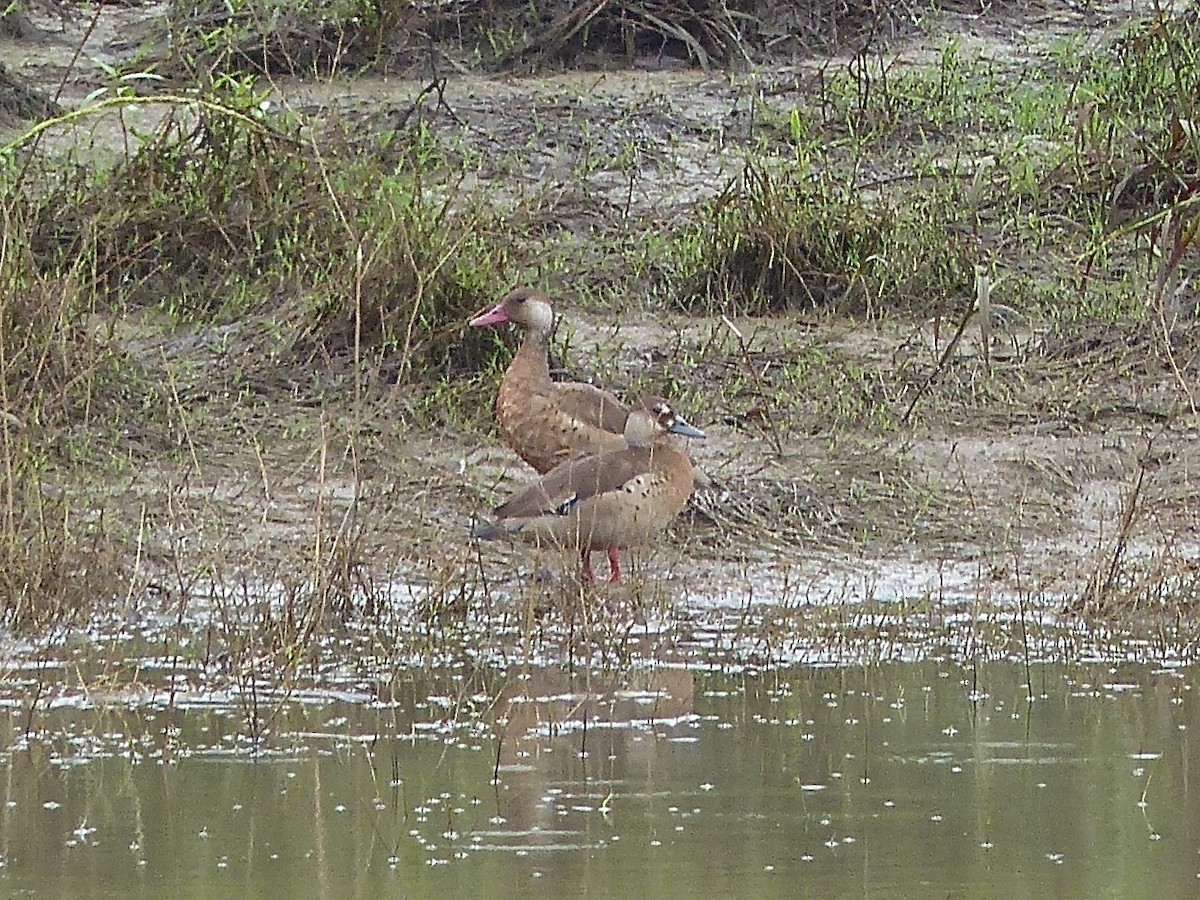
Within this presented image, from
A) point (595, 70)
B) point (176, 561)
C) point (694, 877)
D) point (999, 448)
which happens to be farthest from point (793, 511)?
point (595, 70)

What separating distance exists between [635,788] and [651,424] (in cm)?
261

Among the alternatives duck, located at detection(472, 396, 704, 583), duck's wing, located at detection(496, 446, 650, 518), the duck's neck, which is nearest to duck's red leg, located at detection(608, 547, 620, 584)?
duck, located at detection(472, 396, 704, 583)

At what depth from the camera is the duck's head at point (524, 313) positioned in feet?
26.6

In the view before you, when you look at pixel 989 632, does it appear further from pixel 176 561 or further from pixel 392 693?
pixel 176 561

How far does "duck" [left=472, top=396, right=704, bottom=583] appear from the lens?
7184 millimetres

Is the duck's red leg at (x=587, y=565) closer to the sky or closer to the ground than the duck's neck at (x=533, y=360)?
closer to the ground

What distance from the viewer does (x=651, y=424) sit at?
24.7 ft

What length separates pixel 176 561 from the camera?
21.2 feet

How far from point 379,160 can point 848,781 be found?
17.4 feet

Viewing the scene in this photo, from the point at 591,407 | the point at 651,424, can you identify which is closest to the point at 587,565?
the point at 651,424

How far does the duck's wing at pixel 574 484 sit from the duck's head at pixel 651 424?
0.18 meters

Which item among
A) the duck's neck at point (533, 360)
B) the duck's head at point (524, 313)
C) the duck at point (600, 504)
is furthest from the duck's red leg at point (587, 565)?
the duck's head at point (524, 313)

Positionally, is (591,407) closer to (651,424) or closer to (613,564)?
(651,424)

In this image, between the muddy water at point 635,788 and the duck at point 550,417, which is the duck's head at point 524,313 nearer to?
the duck at point 550,417
